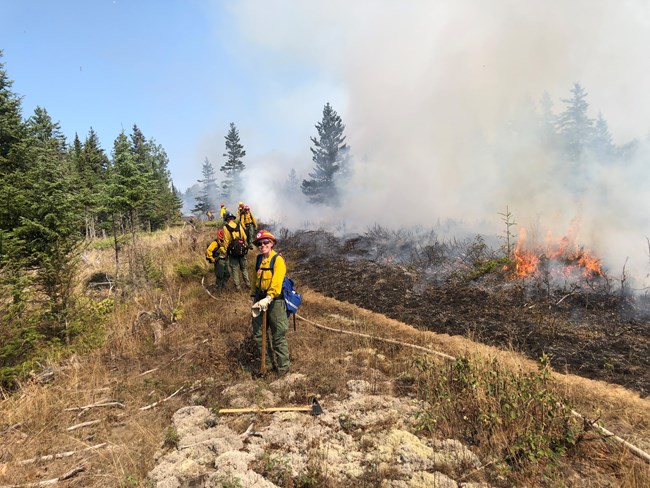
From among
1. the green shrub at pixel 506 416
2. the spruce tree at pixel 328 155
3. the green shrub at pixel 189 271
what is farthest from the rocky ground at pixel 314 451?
the spruce tree at pixel 328 155

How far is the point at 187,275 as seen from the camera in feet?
46.8

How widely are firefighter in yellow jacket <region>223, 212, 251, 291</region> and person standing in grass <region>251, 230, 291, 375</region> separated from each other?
524 centimetres

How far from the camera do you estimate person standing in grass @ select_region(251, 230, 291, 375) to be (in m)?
5.69

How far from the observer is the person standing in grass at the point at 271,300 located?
224 inches

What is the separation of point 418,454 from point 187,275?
12460mm

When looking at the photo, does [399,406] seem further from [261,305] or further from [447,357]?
[261,305]

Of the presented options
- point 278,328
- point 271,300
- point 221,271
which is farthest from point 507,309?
point 221,271

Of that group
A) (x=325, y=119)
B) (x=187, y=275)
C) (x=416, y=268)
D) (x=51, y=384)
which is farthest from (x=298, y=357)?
(x=325, y=119)

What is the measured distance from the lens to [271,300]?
5742 millimetres

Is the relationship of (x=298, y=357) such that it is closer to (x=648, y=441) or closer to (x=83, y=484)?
(x=83, y=484)

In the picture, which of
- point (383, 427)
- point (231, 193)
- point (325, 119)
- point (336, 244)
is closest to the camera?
point (383, 427)

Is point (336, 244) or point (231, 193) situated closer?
point (336, 244)

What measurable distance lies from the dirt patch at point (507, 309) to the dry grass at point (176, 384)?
0.63 m

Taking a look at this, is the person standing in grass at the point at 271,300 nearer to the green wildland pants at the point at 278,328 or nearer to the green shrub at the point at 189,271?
the green wildland pants at the point at 278,328
